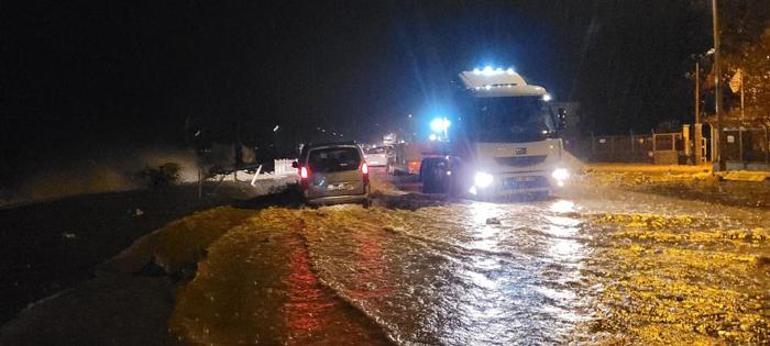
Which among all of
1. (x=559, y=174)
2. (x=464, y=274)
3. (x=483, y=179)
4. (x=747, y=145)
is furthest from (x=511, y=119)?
(x=747, y=145)

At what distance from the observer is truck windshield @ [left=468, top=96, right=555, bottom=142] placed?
18469 mm

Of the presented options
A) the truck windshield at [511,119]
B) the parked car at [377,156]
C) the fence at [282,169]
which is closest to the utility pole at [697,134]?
the parked car at [377,156]

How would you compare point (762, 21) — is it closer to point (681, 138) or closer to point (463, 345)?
point (681, 138)

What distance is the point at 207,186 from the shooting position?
3169 centimetres

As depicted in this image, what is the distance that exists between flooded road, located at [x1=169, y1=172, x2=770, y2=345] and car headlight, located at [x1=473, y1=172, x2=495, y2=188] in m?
2.26

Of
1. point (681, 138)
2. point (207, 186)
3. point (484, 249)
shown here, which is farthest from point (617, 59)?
point (484, 249)

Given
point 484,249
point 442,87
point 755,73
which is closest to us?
point 484,249

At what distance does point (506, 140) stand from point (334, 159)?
451 cm

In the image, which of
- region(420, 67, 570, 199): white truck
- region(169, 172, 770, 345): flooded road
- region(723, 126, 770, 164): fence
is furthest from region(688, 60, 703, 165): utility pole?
region(169, 172, 770, 345): flooded road

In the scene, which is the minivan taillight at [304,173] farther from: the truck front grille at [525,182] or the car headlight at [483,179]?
the truck front grille at [525,182]

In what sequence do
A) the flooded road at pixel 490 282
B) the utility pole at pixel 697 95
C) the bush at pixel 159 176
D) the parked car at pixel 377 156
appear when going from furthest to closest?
the parked car at pixel 377 156
the utility pole at pixel 697 95
the bush at pixel 159 176
the flooded road at pixel 490 282

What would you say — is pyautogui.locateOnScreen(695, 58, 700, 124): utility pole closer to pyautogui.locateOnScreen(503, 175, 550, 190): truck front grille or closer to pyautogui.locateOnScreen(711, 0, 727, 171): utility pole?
pyautogui.locateOnScreen(711, 0, 727, 171): utility pole

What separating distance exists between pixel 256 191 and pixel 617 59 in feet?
106

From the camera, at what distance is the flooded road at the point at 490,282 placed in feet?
23.5
